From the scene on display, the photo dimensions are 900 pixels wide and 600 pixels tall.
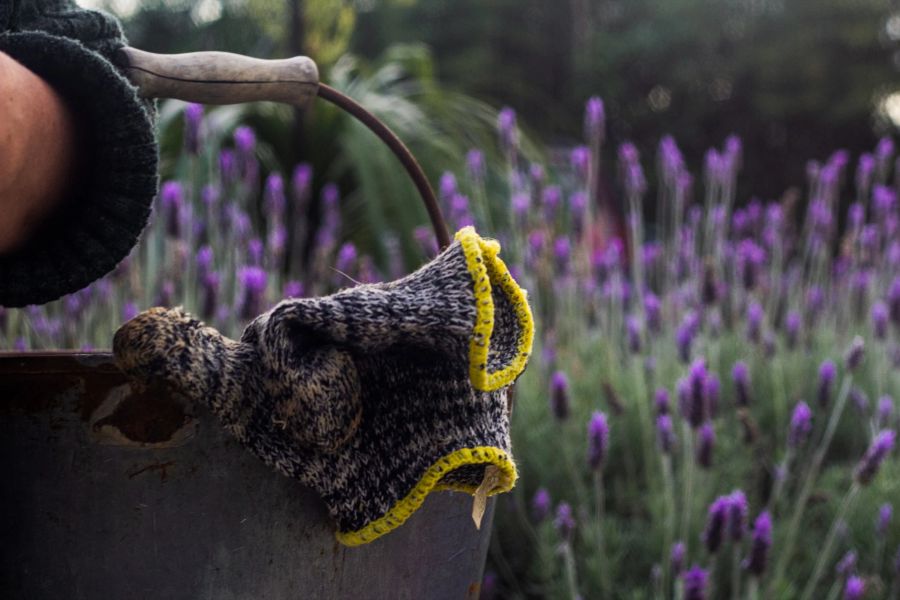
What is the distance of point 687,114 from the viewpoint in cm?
1065

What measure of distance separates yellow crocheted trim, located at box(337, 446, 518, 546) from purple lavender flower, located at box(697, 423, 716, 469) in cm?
86

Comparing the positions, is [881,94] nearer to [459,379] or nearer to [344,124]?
[344,124]

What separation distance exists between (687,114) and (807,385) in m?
8.52

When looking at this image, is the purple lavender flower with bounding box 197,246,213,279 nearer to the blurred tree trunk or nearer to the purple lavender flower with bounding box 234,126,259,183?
the purple lavender flower with bounding box 234,126,259,183

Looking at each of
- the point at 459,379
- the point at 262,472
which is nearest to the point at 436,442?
the point at 459,379

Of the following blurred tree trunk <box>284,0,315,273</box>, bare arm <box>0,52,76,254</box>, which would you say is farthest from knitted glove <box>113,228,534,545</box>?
blurred tree trunk <box>284,0,315,273</box>

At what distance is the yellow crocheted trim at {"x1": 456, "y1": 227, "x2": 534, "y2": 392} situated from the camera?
2.46ft

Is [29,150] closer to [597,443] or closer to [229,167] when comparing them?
[597,443]

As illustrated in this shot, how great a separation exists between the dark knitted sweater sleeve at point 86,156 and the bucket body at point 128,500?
9cm

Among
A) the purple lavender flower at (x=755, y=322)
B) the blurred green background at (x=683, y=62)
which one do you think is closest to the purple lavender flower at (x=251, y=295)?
the purple lavender flower at (x=755, y=322)

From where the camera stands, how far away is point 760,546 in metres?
1.42

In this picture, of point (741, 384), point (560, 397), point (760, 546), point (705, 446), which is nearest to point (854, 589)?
point (760, 546)

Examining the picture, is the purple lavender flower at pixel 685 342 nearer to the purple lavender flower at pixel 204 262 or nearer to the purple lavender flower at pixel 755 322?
the purple lavender flower at pixel 755 322

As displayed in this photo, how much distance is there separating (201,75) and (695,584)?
0.95 metres
